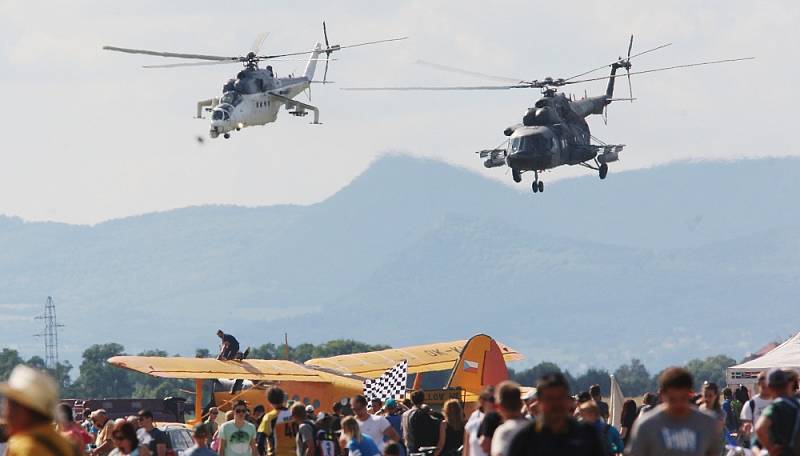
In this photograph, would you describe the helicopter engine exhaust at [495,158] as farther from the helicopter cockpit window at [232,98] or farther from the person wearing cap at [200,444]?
the person wearing cap at [200,444]

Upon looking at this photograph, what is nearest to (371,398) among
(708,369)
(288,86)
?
(288,86)

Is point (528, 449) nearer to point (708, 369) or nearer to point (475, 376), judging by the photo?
point (475, 376)

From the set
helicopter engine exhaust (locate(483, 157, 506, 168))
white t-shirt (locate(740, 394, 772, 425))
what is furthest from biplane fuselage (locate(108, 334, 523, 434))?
white t-shirt (locate(740, 394, 772, 425))

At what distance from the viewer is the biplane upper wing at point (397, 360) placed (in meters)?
41.4

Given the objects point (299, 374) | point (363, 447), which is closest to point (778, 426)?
point (363, 447)

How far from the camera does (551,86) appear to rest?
183ft

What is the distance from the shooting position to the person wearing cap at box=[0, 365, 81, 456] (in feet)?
29.2

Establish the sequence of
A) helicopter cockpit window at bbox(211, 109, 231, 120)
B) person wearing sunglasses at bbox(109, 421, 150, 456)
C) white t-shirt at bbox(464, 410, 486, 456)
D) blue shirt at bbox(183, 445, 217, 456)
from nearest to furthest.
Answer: white t-shirt at bbox(464, 410, 486, 456) → person wearing sunglasses at bbox(109, 421, 150, 456) → blue shirt at bbox(183, 445, 217, 456) → helicopter cockpit window at bbox(211, 109, 231, 120)

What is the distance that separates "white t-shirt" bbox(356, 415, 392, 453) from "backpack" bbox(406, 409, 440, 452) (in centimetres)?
88

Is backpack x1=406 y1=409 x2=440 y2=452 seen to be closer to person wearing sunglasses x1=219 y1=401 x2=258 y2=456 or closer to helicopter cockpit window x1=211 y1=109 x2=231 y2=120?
person wearing sunglasses x1=219 y1=401 x2=258 y2=456

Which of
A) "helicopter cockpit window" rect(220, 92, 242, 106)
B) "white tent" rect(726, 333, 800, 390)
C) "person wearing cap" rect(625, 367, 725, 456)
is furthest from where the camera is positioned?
"helicopter cockpit window" rect(220, 92, 242, 106)

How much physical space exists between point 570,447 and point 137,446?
6.98m

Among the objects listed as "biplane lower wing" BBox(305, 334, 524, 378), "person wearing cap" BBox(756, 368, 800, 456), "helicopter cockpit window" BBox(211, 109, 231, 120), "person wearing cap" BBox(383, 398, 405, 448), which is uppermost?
"helicopter cockpit window" BBox(211, 109, 231, 120)

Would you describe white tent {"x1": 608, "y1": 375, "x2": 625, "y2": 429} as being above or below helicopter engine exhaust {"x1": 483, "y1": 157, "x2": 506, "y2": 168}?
below
